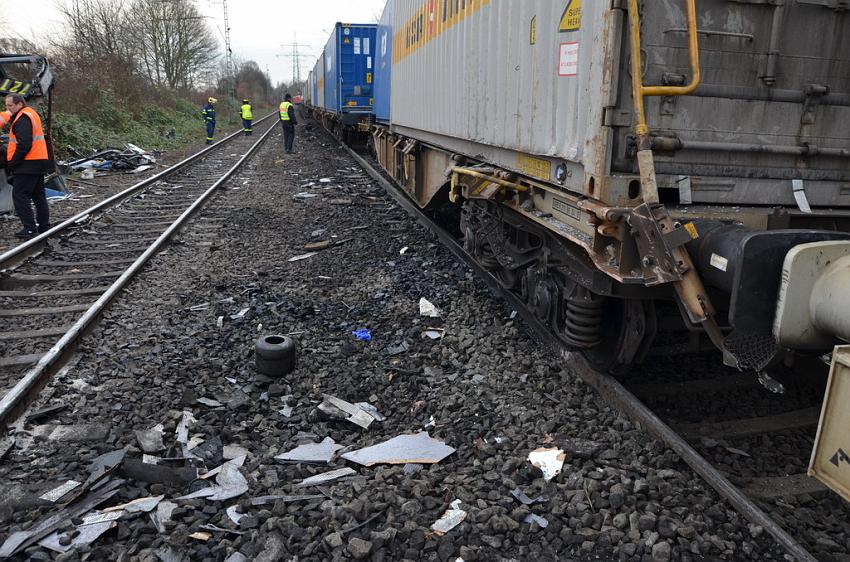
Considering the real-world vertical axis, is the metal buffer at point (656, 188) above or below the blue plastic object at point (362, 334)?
above

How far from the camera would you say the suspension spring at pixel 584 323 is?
3.90 meters

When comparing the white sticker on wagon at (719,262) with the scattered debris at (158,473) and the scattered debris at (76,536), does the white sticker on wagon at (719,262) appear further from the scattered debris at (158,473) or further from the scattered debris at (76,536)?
the scattered debris at (76,536)

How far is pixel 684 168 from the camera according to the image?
3340 mm

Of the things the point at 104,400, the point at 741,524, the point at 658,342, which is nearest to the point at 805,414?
the point at 658,342

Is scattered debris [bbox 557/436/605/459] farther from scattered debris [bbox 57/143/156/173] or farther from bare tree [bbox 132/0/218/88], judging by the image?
bare tree [bbox 132/0/218/88]

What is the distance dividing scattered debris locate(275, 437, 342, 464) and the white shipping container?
208 centimetres

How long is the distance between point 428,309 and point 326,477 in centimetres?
260

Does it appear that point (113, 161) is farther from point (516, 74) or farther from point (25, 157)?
point (516, 74)

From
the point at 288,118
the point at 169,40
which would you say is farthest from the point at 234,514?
the point at 169,40

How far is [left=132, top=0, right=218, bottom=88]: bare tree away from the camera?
3778cm

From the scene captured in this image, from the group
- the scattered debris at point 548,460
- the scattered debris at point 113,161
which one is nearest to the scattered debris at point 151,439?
the scattered debris at point 548,460

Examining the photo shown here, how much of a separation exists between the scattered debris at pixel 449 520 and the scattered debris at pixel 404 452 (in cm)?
45

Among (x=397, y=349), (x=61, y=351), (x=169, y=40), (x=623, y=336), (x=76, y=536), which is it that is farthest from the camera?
(x=169, y=40)

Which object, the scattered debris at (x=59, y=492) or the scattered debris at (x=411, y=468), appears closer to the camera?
the scattered debris at (x=59, y=492)
